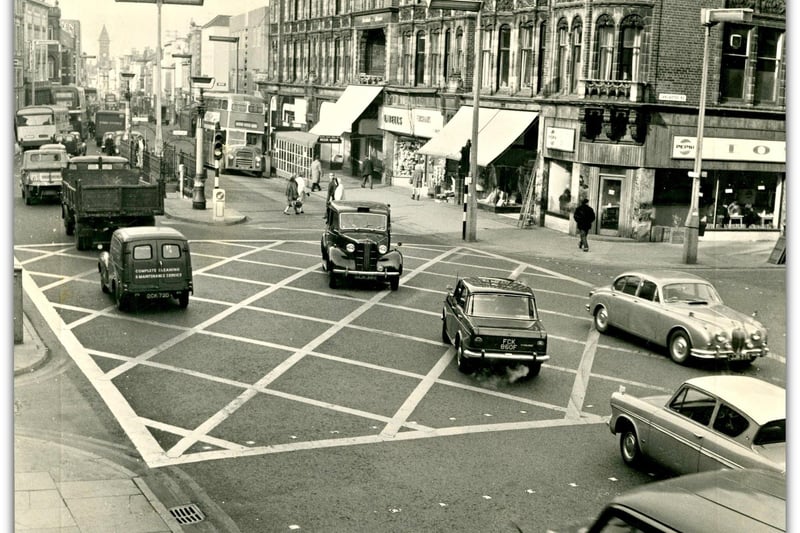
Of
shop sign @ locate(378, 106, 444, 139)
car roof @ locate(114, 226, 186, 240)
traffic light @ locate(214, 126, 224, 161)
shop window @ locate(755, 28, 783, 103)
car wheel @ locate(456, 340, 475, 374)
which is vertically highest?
shop window @ locate(755, 28, 783, 103)

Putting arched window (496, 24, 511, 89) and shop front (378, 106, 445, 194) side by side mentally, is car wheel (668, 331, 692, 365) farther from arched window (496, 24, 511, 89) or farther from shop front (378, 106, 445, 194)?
arched window (496, 24, 511, 89)

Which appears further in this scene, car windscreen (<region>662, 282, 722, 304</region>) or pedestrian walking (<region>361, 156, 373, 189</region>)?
pedestrian walking (<region>361, 156, 373, 189</region>)

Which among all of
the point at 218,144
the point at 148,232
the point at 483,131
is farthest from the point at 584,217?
the point at 483,131

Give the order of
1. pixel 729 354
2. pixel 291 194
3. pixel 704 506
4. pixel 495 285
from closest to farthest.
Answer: pixel 704 506
pixel 729 354
pixel 291 194
pixel 495 285

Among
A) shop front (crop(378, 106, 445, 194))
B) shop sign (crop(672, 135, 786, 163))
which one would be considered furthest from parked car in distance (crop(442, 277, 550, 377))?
shop sign (crop(672, 135, 786, 163))

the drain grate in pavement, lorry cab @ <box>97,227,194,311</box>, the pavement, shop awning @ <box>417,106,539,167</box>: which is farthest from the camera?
shop awning @ <box>417,106,539,167</box>

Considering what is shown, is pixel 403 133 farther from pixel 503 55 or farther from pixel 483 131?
pixel 483 131

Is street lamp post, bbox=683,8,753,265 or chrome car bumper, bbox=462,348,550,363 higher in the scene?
street lamp post, bbox=683,8,753,265
